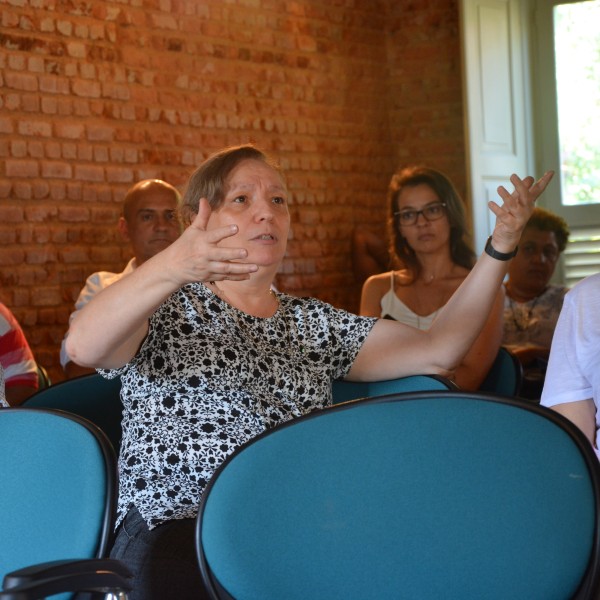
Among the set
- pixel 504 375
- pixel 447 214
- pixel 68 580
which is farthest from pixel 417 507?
pixel 447 214

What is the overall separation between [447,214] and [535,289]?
969 millimetres

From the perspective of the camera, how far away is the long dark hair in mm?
3730

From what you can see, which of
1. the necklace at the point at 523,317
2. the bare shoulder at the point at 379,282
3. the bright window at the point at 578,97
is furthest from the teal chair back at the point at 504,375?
the bright window at the point at 578,97

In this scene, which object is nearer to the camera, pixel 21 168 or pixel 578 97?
pixel 21 168

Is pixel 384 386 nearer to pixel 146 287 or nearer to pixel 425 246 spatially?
pixel 146 287

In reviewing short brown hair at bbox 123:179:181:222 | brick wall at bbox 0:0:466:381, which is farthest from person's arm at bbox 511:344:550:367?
brick wall at bbox 0:0:466:381

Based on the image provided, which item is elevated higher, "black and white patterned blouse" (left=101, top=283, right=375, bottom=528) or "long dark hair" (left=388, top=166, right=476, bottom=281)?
"long dark hair" (left=388, top=166, right=476, bottom=281)

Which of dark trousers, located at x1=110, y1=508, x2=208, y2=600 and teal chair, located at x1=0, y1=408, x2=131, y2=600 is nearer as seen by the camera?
teal chair, located at x1=0, y1=408, x2=131, y2=600

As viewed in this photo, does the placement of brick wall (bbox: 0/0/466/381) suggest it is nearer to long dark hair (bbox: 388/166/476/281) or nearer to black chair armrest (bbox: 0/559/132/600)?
long dark hair (bbox: 388/166/476/281)

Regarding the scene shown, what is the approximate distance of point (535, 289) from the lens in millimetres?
4504

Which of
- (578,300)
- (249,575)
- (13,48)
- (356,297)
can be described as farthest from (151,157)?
(249,575)

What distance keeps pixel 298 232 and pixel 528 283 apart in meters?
2.31

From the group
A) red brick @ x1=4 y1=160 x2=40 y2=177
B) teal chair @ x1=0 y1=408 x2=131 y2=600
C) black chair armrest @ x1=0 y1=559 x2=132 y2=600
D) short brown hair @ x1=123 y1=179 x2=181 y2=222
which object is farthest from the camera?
red brick @ x1=4 y1=160 x2=40 y2=177

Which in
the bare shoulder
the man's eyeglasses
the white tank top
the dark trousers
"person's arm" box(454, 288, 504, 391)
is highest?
the man's eyeglasses
